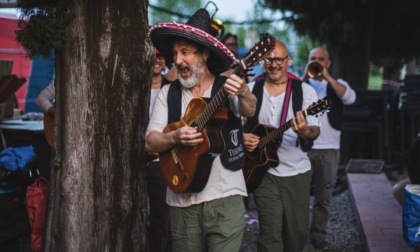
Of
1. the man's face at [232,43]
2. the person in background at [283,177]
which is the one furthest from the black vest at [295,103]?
the man's face at [232,43]

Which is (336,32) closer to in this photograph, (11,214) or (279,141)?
(279,141)

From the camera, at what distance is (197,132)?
427cm

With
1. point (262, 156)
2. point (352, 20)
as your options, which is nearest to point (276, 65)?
point (262, 156)

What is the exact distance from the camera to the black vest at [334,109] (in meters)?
7.58

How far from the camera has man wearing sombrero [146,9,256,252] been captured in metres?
4.38

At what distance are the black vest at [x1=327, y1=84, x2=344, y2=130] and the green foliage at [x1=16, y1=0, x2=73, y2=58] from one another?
3553 millimetres

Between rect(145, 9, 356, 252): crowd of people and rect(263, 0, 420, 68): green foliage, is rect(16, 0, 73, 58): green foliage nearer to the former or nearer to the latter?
rect(145, 9, 356, 252): crowd of people

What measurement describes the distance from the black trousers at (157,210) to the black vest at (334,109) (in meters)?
2.19

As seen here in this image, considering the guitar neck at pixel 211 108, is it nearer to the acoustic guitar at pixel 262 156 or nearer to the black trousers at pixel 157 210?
the acoustic guitar at pixel 262 156

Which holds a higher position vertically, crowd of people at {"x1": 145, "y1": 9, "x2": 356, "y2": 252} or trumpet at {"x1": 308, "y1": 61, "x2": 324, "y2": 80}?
trumpet at {"x1": 308, "y1": 61, "x2": 324, "y2": 80}

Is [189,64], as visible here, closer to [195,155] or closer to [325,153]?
[195,155]

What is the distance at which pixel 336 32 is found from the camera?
Result: 1312 cm


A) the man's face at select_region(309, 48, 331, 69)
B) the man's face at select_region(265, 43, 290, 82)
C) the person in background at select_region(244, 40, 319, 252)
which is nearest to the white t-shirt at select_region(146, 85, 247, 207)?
the person in background at select_region(244, 40, 319, 252)

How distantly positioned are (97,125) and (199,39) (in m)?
0.88
